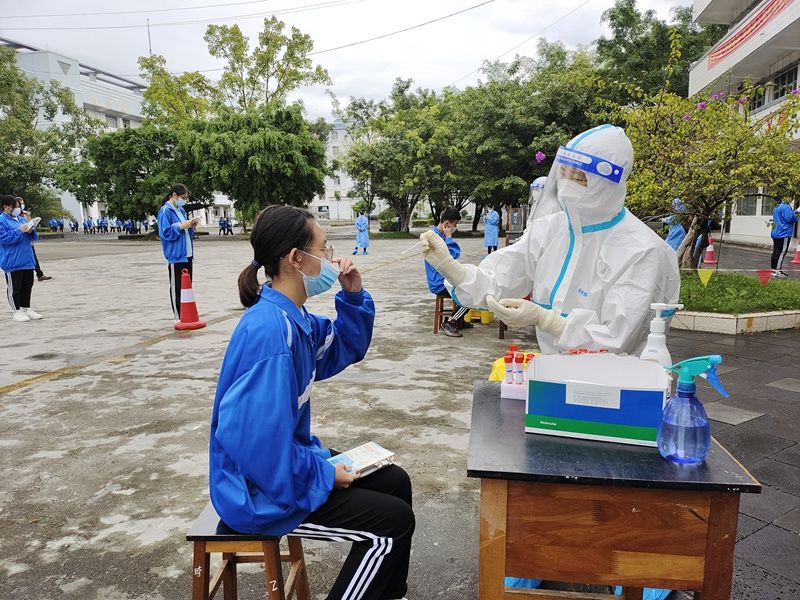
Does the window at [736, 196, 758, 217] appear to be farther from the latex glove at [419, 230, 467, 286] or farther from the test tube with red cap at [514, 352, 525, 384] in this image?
the test tube with red cap at [514, 352, 525, 384]

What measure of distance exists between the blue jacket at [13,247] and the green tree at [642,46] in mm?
27067

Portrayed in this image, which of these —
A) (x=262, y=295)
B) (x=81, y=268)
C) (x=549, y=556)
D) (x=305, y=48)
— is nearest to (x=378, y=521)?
(x=549, y=556)

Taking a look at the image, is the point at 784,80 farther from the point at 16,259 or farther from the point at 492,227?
the point at 16,259

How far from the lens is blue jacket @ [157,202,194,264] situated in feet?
23.6

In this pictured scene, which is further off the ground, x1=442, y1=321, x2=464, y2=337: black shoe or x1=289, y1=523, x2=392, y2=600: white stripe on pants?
x1=289, y1=523, x2=392, y2=600: white stripe on pants

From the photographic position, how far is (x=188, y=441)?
379cm

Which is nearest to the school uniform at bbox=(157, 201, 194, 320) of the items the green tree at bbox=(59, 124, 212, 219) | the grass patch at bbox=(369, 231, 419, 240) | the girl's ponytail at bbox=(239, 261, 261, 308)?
the girl's ponytail at bbox=(239, 261, 261, 308)

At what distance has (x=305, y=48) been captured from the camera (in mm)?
33156

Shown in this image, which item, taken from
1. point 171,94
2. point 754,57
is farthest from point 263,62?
point 754,57

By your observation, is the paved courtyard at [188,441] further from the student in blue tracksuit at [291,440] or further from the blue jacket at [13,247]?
the blue jacket at [13,247]

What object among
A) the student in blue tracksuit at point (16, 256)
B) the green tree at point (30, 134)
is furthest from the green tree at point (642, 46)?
the green tree at point (30, 134)

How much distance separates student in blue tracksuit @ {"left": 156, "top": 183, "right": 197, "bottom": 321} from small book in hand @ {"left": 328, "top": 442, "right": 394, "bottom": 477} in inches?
223

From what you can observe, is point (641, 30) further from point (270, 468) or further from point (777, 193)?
point (270, 468)

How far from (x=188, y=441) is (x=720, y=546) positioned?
3.28 m
